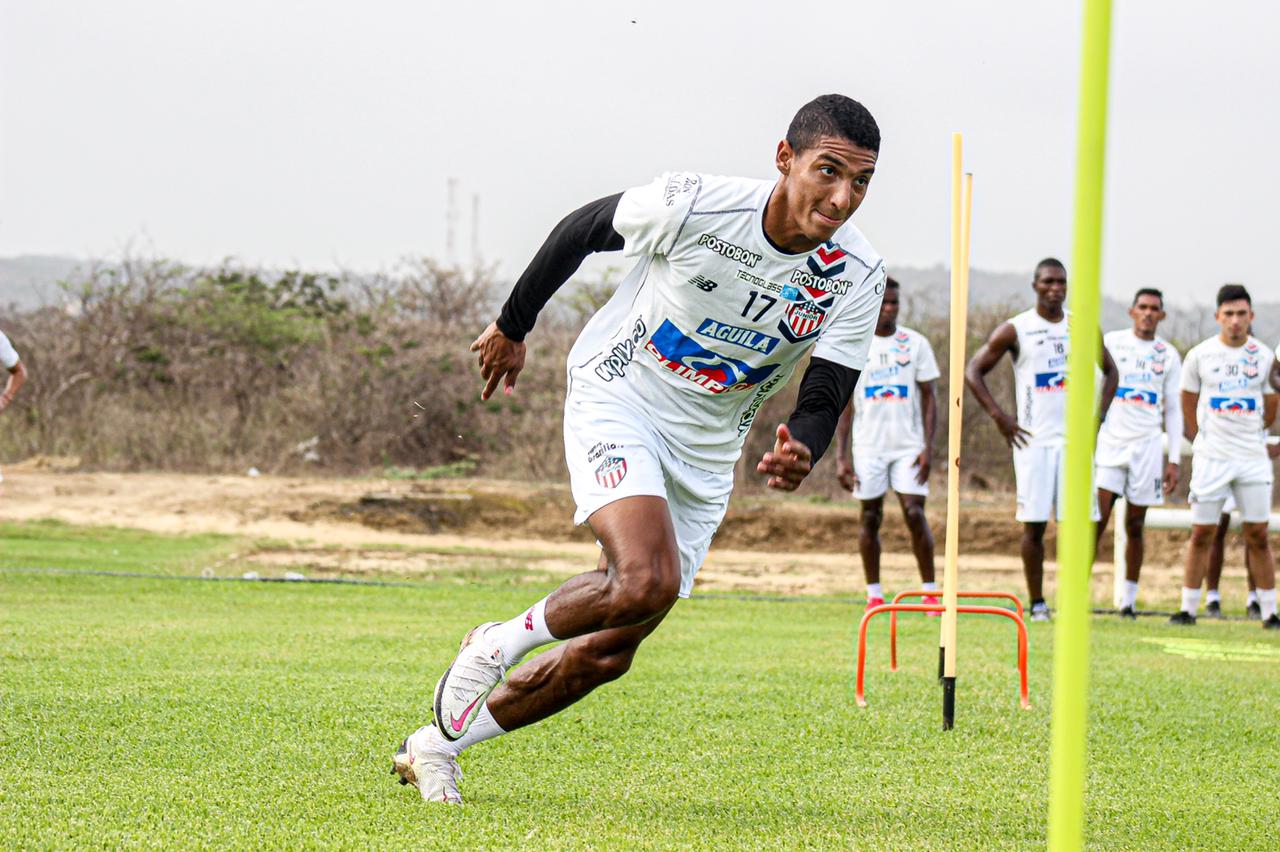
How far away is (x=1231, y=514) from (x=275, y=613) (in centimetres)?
927

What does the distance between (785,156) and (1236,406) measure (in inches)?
375

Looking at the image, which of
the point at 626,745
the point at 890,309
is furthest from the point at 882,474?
the point at 626,745

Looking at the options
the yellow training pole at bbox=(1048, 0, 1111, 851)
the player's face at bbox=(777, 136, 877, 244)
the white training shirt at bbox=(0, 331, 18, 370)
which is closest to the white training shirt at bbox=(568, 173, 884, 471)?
the player's face at bbox=(777, 136, 877, 244)

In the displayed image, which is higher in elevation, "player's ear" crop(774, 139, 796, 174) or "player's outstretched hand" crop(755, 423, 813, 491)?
"player's ear" crop(774, 139, 796, 174)

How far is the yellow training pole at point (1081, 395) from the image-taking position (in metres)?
2.37

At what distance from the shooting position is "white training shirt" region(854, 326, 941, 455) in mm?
13367

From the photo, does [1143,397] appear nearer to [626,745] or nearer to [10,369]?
[626,745]

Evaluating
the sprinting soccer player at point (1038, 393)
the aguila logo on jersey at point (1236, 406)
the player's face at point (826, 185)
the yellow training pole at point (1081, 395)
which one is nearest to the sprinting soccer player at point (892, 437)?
the sprinting soccer player at point (1038, 393)

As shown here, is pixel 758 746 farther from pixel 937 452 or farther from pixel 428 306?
pixel 428 306

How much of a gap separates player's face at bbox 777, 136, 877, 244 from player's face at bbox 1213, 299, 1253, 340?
30.5ft

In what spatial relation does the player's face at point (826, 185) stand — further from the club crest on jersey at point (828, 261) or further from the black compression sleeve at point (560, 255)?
the black compression sleeve at point (560, 255)

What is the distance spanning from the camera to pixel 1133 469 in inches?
528

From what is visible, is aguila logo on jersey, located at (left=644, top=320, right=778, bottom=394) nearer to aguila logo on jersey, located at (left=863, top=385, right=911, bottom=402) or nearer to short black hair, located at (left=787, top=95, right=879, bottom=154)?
short black hair, located at (left=787, top=95, right=879, bottom=154)

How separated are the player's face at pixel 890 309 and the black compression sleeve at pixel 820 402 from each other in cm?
752
